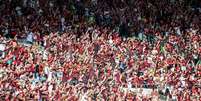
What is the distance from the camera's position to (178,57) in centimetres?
1936

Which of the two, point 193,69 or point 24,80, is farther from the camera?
point 193,69

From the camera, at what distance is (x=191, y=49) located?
795 inches

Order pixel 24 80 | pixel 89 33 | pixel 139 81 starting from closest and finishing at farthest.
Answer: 1. pixel 24 80
2. pixel 139 81
3. pixel 89 33

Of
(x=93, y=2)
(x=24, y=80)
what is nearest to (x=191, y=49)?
(x=93, y=2)

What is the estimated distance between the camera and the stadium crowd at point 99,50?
15.0m

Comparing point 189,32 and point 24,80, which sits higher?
point 189,32

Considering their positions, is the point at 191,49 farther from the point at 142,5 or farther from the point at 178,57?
the point at 142,5

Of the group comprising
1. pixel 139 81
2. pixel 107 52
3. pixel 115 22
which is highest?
pixel 115 22

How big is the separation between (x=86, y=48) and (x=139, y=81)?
2.41 metres

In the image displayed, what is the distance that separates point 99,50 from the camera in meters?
17.9

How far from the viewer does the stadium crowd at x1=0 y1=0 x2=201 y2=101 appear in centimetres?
1503

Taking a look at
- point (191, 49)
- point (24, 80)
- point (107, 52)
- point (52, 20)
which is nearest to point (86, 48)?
point (107, 52)

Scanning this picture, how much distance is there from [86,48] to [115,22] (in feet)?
10.4

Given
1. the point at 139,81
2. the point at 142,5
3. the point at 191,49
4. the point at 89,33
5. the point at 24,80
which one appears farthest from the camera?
the point at 142,5
